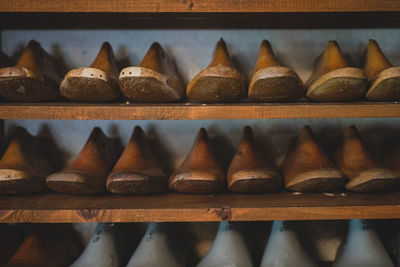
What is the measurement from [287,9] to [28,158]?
32.1 inches

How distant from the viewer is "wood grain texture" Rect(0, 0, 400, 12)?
0.74 metres

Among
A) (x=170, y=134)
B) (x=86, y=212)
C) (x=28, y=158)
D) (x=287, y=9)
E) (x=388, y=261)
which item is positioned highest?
(x=287, y=9)

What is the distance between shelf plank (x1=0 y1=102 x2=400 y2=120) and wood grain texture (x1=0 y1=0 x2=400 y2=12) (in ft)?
0.75

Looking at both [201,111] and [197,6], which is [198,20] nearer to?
[197,6]

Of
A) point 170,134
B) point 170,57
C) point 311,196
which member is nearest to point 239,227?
point 311,196

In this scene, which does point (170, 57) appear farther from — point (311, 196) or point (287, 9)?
point (311, 196)

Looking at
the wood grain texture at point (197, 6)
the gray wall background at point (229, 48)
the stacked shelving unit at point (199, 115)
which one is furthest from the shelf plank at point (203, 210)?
the wood grain texture at point (197, 6)

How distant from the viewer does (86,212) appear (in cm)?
73

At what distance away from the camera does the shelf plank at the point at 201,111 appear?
0.72m

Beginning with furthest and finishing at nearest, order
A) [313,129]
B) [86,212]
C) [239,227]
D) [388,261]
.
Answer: [313,129] < [239,227] < [388,261] < [86,212]

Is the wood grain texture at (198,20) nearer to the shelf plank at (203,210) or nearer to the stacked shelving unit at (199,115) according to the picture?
the stacked shelving unit at (199,115)

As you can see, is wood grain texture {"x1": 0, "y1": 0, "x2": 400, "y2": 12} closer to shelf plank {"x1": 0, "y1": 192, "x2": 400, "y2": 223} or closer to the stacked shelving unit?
the stacked shelving unit

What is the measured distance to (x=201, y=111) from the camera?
0.72 meters

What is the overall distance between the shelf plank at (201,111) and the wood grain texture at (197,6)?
0.23 meters
